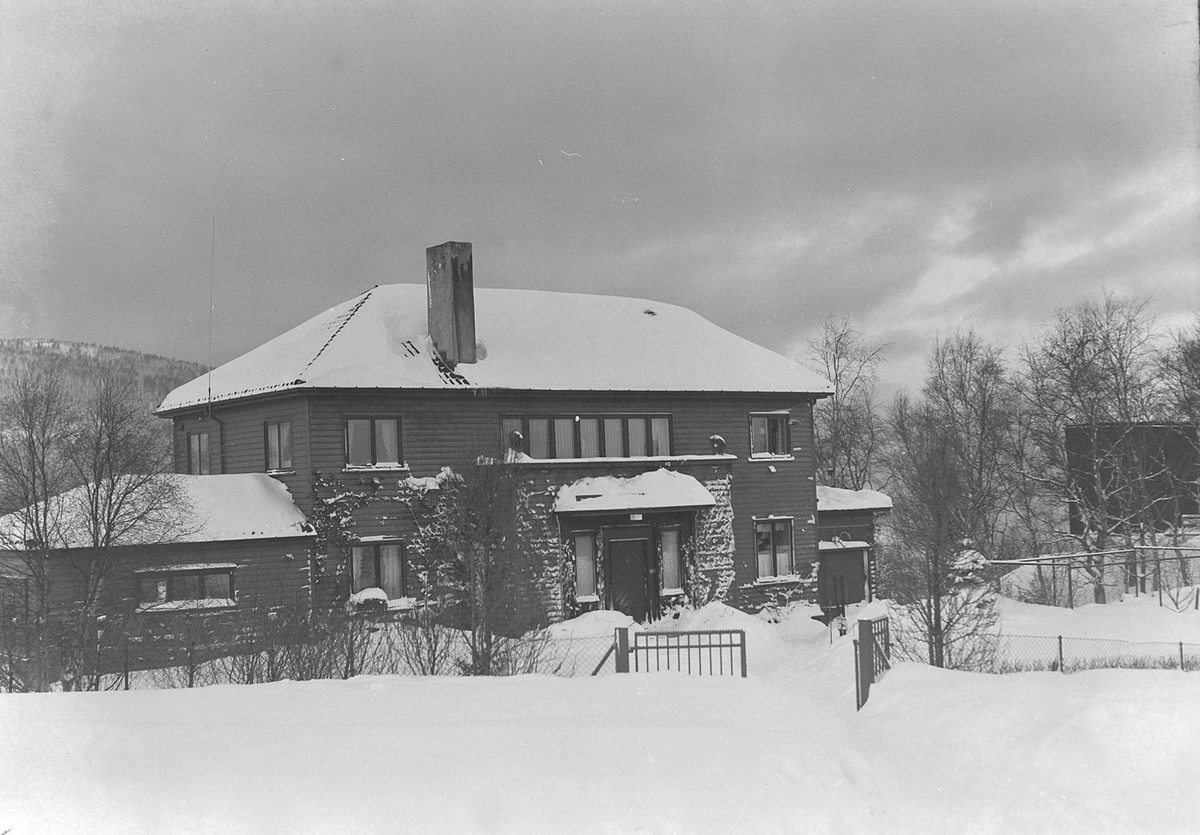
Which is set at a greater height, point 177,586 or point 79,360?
point 79,360

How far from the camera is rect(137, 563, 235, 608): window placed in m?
22.8

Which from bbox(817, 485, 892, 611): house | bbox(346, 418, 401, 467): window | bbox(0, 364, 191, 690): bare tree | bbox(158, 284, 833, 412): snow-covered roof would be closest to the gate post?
bbox(0, 364, 191, 690): bare tree

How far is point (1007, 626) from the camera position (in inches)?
1080

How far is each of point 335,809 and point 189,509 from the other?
17360mm

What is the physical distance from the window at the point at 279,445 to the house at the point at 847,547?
17.8m

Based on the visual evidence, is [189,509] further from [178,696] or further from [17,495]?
[178,696]

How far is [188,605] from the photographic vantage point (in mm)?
23188

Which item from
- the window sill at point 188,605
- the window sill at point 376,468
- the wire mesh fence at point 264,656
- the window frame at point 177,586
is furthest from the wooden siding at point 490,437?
the wire mesh fence at point 264,656

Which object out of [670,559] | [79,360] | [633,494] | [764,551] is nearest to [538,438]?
[633,494]

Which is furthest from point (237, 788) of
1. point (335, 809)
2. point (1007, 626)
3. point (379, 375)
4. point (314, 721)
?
point (1007, 626)

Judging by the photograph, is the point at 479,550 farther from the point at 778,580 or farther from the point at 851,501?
the point at 851,501

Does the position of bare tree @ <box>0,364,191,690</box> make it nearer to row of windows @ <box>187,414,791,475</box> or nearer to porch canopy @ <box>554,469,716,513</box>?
row of windows @ <box>187,414,791,475</box>

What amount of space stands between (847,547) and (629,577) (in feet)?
33.2

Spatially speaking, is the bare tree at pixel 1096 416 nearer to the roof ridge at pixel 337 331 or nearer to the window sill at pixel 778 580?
the window sill at pixel 778 580
